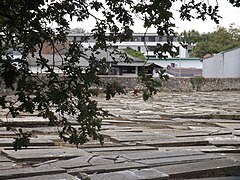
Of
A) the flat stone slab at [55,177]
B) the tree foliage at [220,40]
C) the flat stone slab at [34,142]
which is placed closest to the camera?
the flat stone slab at [55,177]

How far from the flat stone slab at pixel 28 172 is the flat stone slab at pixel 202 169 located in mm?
1594

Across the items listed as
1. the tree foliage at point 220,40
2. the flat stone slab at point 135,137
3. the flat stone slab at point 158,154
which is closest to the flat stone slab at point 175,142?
the flat stone slab at point 135,137

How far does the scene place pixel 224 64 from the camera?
48469mm

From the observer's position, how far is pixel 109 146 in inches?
396

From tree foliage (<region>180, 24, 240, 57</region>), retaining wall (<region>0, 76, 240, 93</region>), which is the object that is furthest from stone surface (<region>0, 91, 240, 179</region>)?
tree foliage (<region>180, 24, 240, 57</region>)

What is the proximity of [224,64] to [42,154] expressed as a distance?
1630 inches

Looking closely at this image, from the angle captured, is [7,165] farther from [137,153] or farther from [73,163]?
[137,153]

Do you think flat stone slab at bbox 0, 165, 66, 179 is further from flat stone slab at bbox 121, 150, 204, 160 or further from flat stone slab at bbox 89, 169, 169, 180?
flat stone slab at bbox 121, 150, 204, 160

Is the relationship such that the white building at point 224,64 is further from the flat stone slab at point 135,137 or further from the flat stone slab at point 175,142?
the flat stone slab at point 175,142

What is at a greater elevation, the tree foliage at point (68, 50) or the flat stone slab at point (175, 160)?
the tree foliage at point (68, 50)

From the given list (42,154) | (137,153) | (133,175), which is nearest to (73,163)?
(42,154)

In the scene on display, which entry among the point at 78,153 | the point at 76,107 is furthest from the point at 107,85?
the point at 78,153

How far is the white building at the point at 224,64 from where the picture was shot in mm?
44750

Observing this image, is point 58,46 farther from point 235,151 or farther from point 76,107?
point 235,151
